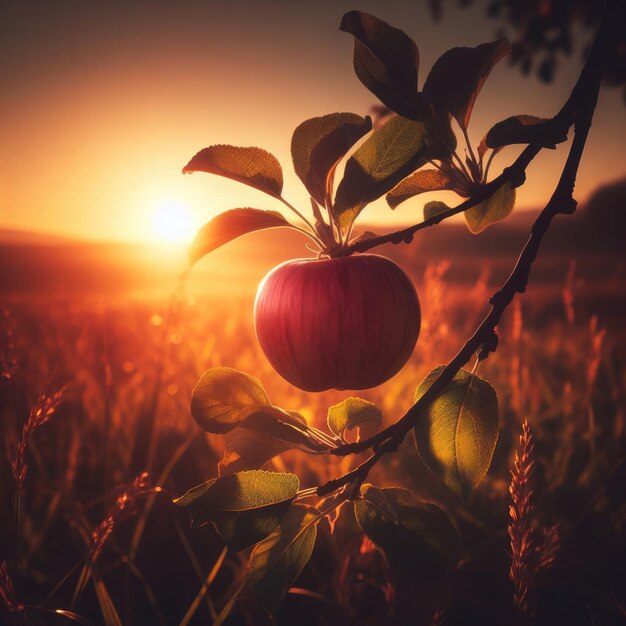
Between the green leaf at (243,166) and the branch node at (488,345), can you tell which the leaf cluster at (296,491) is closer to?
the branch node at (488,345)

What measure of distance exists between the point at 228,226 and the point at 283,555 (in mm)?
425

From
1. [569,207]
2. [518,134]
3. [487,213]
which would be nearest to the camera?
[518,134]

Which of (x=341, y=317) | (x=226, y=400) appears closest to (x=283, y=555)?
(x=226, y=400)

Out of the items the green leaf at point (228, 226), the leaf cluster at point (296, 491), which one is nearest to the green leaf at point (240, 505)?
the leaf cluster at point (296, 491)

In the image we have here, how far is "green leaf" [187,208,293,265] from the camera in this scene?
25.5 inches

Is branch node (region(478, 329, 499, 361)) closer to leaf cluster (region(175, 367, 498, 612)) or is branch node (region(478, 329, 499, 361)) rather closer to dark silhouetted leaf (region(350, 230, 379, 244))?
leaf cluster (region(175, 367, 498, 612))

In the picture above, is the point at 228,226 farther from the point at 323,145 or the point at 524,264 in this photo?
the point at 524,264

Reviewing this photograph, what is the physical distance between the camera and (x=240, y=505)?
630 mm

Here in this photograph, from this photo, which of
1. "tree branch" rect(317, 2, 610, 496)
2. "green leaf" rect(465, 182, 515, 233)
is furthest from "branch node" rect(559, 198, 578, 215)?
"green leaf" rect(465, 182, 515, 233)

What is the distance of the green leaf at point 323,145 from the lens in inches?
22.4

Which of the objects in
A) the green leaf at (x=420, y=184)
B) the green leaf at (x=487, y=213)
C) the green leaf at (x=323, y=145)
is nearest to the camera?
the green leaf at (x=323, y=145)

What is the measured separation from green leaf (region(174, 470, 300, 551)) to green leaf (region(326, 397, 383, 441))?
164 millimetres

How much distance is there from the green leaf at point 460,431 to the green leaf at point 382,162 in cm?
25

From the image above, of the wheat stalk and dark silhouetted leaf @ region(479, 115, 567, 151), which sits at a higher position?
dark silhouetted leaf @ region(479, 115, 567, 151)
